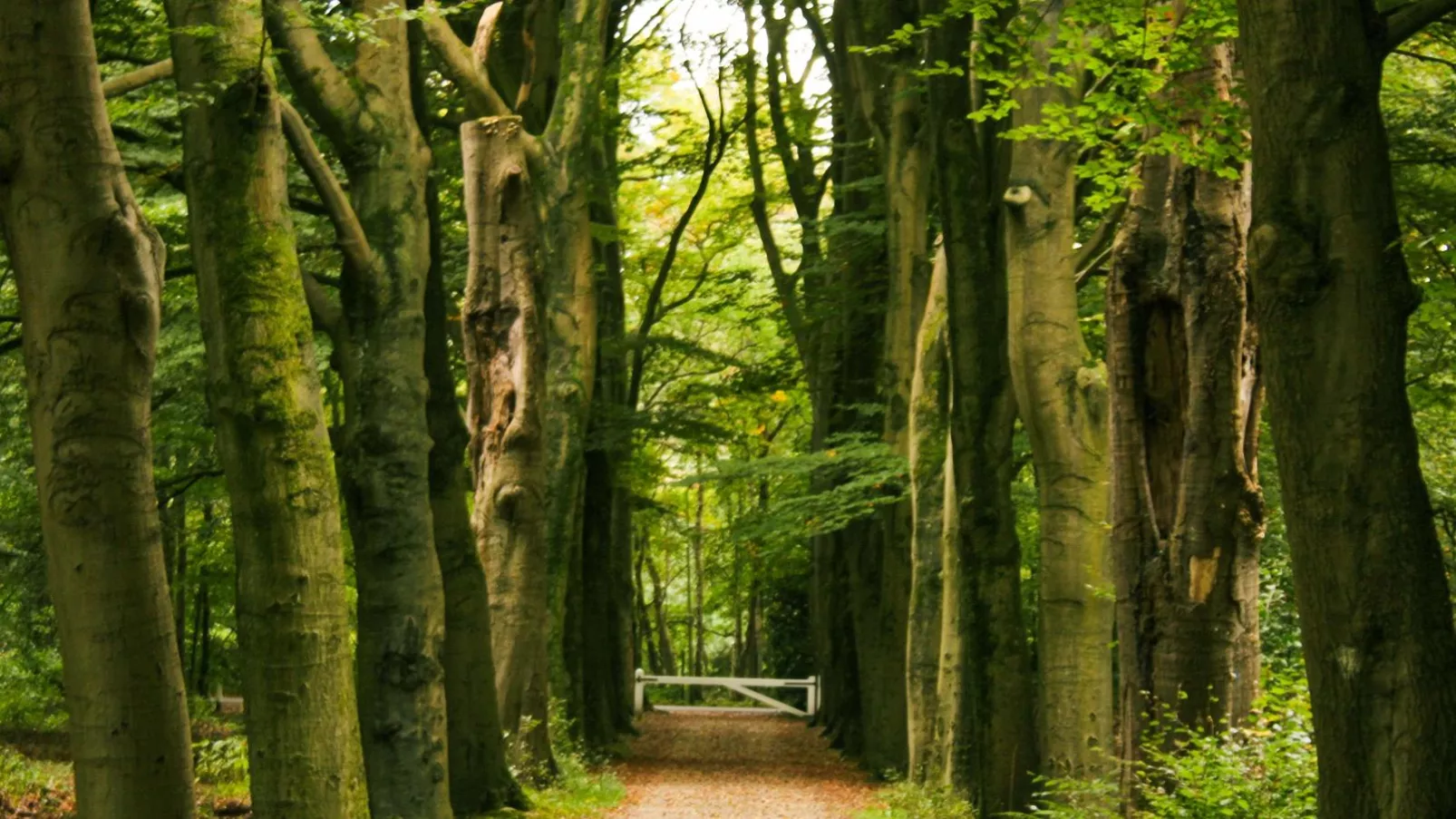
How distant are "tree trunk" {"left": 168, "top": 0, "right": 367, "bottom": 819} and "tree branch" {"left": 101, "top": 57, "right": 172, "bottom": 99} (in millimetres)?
607

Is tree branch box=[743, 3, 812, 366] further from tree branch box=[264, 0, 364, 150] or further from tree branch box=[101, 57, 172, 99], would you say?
tree branch box=[101, 57, 172, 99]

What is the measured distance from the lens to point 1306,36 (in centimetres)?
478

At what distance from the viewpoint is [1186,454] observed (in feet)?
26.4

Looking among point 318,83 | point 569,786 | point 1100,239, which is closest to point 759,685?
point 569,786

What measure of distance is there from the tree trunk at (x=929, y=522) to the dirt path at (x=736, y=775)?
108 centimetres

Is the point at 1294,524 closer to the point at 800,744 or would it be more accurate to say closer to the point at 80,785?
the point at 80,785

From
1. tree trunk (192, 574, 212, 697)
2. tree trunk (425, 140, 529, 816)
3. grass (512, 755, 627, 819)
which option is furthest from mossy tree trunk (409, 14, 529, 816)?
tree trunk (192, 574, 212, 697)

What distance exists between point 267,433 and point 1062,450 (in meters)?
5.54

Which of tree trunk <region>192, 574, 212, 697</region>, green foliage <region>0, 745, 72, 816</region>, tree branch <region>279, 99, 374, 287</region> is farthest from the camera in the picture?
tree trunk <region>192, 574, 212, 697</region>

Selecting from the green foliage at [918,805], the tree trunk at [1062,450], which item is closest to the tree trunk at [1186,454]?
the tree trunk at [1062,450]

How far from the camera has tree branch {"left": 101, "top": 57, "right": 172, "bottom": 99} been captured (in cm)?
871

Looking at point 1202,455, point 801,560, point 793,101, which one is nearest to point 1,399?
point 793,101

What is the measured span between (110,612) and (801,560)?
1199 inches

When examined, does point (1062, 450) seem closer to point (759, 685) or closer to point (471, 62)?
point (471, 62)
